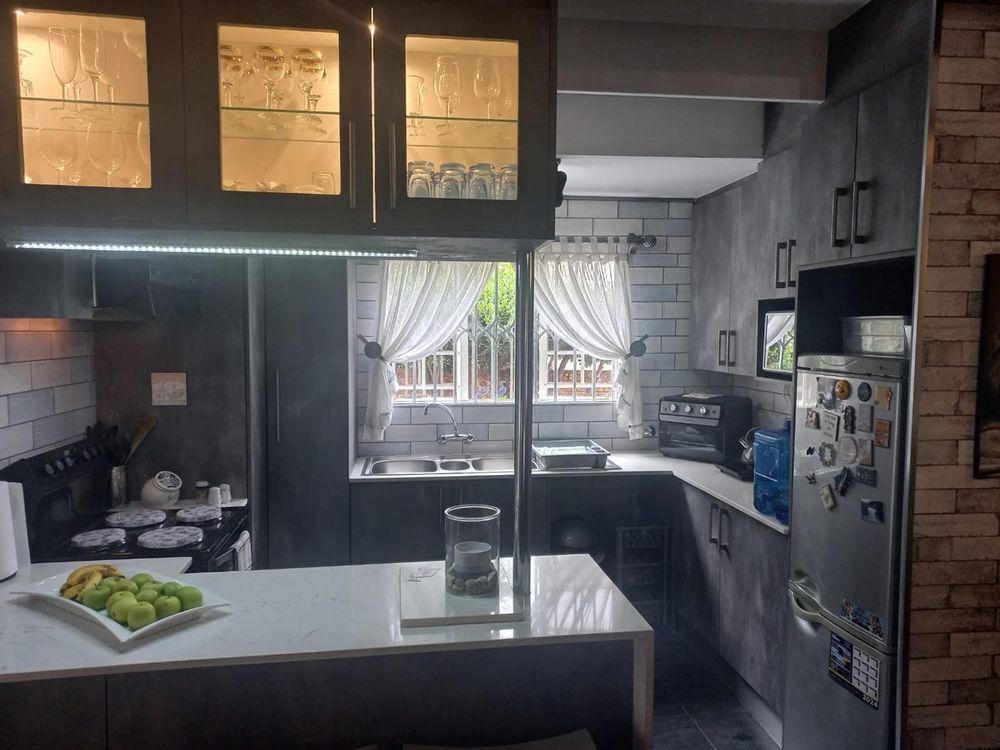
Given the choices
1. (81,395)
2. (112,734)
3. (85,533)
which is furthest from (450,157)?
(81,395)

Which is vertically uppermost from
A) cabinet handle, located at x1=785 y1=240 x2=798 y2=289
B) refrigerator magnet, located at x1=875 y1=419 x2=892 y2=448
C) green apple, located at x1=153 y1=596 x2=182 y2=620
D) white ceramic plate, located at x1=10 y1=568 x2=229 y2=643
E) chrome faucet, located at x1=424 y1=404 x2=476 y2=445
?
cabinet handle, located at x1=785 y1=240 x2=798 y2=289

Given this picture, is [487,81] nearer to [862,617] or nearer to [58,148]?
[58,148]

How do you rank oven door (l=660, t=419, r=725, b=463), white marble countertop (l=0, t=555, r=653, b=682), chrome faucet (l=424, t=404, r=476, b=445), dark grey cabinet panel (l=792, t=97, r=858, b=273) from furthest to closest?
chrome faucet (l=424, t=404, r=476, b=445)
oven door (l=660, t=419, r=725, b=463)
dark grey cabinet panel (l=792, t=97, r=858, b=273)
white marble countertop (l=0, t=555, r=653, b=682)

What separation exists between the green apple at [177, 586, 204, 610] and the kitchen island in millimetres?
48

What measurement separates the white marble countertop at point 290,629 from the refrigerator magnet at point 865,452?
0.97 m

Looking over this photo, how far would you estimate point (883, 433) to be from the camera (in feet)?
6.87

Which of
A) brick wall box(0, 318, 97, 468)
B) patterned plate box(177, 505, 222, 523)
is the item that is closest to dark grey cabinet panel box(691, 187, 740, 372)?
patterned plate box(177, 505, 222, 523)

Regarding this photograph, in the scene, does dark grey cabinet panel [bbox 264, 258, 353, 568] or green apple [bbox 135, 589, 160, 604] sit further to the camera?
dark grey cabinet panel [bbox 264, 258, 353, 568]

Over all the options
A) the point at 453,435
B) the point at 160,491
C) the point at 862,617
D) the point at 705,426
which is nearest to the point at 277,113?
the point at 160,491

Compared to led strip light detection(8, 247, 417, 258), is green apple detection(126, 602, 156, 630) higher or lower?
lower

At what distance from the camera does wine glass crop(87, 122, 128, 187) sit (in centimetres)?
156

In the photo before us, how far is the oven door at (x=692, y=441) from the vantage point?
376 cm

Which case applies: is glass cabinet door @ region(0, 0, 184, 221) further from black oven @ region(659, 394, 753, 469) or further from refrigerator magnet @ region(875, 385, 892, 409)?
black oven @ region(659, 394, 753, 469)

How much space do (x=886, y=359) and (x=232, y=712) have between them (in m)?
2.07
